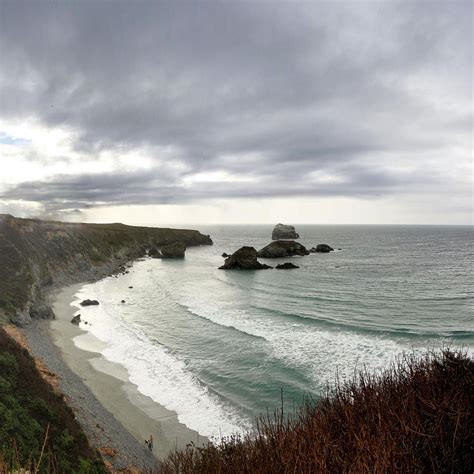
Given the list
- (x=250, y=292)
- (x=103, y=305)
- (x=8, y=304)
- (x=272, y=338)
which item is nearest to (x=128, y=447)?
(x=272, y=338)

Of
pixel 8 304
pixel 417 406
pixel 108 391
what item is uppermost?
pixel 417 406

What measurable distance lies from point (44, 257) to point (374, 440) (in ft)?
222

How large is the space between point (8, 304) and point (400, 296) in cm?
4187

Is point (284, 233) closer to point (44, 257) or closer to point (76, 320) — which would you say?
point (44, 257)

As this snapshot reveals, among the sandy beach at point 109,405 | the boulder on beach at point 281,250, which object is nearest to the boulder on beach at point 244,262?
the boulder on beach at point 281,250

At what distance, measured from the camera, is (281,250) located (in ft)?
323

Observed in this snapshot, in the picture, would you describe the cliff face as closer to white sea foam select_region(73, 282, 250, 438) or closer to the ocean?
the ocean

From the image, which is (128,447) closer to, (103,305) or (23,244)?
(103,305)

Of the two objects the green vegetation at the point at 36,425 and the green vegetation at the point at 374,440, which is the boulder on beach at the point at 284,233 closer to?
the green vegetation at the point at 36,425

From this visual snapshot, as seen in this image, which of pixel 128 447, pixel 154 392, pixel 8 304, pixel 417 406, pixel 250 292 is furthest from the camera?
pixel 250 292

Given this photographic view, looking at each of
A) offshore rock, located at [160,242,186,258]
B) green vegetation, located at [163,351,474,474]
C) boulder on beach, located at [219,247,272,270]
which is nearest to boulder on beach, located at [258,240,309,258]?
boulder on beach, located at [219,247,272,270]

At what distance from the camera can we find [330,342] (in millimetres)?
28734

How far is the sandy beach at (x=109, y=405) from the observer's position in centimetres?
1664

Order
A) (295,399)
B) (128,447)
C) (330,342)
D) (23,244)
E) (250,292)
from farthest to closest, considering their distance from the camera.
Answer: (23,244)
(250,292)
(330,342)
(295,399)
(128,447)
